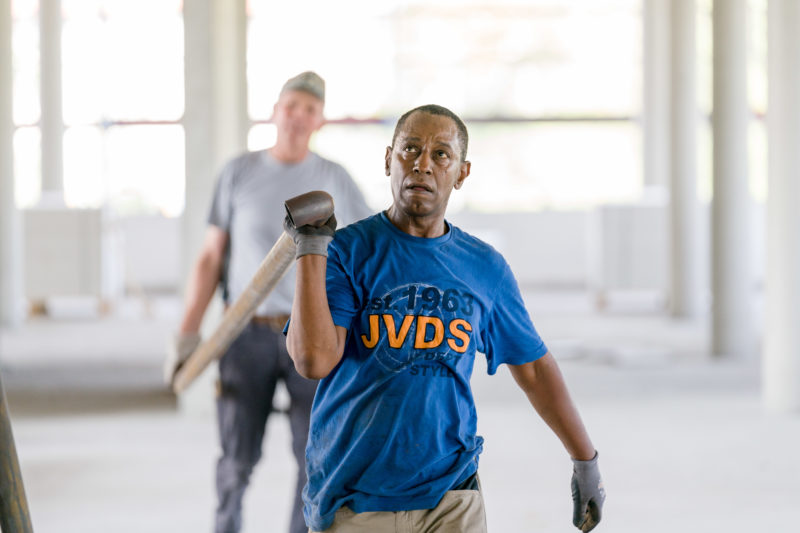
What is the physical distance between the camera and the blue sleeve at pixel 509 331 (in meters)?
2.72

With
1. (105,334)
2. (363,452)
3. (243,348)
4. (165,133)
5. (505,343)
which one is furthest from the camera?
(165,133)

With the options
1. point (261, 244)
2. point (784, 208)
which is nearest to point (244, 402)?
point (261, 244)

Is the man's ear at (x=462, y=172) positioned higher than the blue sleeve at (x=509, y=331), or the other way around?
the man's ear at (x=462, y=172)

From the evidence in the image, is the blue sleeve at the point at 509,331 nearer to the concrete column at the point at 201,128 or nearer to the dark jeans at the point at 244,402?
the dark jeans at the point at 244,402

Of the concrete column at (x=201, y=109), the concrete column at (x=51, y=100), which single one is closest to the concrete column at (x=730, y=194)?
the concrete column at (x=201, y=109)

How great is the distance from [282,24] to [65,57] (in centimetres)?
447

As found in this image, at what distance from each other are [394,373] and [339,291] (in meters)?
0.23

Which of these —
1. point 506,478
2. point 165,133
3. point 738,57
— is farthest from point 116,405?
point 165,133

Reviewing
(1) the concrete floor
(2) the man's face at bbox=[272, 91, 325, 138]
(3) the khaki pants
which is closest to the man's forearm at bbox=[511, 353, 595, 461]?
(3) the khaki pants

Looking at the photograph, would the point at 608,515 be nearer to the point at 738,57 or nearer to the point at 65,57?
the point at 738,57

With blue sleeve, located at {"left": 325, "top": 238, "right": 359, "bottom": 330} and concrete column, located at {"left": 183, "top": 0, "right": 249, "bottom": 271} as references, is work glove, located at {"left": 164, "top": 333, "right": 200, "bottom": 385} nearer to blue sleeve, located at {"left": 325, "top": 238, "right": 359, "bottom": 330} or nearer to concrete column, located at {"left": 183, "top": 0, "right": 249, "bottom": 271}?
blue sleeve, located at {"left": 325, "top": 238, "right": 359, "bottom": 330}

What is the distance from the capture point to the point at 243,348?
4332 mm

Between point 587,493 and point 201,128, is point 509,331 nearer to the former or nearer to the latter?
point 587,493

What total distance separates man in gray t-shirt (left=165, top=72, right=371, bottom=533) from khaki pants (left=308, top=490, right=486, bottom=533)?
159 centimetres
